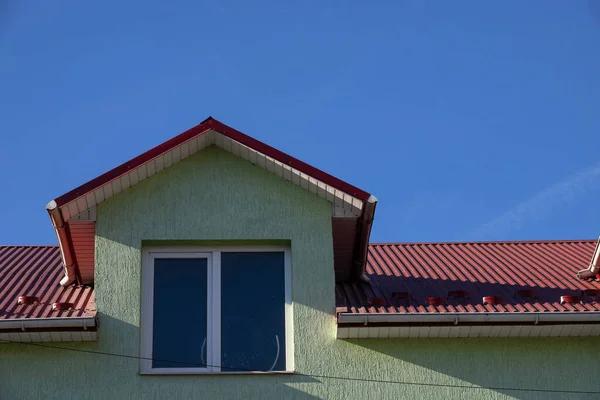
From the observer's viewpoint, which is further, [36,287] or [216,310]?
[36,287]

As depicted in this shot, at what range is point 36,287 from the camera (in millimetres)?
15977

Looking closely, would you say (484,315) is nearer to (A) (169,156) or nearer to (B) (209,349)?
(B) (209,349)

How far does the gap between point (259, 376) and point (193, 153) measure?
3360 mm

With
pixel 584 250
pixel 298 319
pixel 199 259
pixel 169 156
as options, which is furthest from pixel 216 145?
pixel 584 250

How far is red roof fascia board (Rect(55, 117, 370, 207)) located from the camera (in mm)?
14938

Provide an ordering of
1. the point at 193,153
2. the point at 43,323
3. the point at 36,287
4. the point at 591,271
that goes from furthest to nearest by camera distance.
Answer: the point at 591,271 < the point at 36,287 < the point at 193,153 < the point at 43,323

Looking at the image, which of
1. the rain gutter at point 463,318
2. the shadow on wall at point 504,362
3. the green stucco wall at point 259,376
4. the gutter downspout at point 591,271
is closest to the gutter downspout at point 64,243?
the green stucco wall at point 259,376

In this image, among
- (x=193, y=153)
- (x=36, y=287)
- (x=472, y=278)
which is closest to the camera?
(x=193, y=153)

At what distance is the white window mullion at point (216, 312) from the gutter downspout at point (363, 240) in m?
2.07

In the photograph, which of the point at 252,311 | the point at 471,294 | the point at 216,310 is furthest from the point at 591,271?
the point at 216,310

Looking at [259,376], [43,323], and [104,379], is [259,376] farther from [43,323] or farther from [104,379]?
[43,323]

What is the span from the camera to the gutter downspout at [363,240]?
49.9 ft

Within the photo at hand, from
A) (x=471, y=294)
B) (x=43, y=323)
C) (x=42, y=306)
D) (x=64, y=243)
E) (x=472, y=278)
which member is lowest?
(x=43, y=323)

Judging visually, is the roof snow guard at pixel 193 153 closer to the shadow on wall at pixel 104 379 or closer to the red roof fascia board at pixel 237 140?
the red roof fascia board at pixel 237 140
